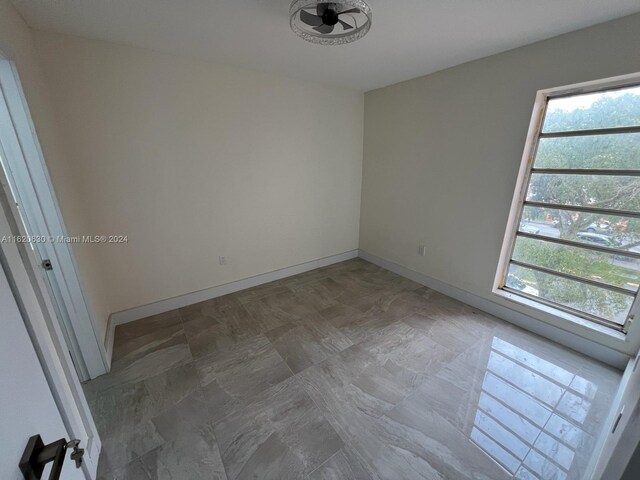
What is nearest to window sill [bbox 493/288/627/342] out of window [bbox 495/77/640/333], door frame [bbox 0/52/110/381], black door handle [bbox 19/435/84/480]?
window [bbox 495/77/640/333]

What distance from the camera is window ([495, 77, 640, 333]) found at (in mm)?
1942

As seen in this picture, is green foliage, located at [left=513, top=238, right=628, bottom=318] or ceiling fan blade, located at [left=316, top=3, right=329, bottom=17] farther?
green foliage, located at [left=513, top=238, right=628, bottom=318]

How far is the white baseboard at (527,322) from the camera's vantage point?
2.05 m

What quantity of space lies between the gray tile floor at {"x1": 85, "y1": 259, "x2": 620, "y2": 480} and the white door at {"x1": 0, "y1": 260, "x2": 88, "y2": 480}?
34.4 inches

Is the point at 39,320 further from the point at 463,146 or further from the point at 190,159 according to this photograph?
the point at 463,146

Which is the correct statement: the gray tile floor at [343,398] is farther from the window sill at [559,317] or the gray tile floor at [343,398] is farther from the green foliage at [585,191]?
the green foliage at [585,191]

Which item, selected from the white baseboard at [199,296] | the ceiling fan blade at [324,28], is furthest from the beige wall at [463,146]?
the ceiling fan blade at [324,28]

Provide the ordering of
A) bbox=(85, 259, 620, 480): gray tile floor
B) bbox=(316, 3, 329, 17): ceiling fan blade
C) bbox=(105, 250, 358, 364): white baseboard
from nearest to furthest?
bbox=(85, 259, 620, 480): gray tile floor < bbox=(316, 3, 329, 17): ceiling fan blade < bbox=(105, 250, 358, 364): white baseboard

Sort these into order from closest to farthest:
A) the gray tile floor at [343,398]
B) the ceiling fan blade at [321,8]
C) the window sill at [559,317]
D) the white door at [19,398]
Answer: the white door at [19,398] → the gray tile floor at [343,398] → the ceiling fan blade at [321,8] → the window sill at [559,317]

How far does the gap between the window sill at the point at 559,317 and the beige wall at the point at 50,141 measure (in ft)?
12.2

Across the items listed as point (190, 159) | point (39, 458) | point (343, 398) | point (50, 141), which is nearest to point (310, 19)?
point (190, 159)

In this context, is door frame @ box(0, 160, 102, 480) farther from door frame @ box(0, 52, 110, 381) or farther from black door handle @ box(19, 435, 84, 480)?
door frame @ box(0, 52, 110, 381)

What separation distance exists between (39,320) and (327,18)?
2.10 meters

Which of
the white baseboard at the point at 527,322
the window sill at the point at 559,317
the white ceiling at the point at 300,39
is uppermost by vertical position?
the white ceiling at the point at 300,39
